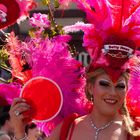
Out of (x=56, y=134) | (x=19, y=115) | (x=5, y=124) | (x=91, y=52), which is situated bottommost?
(x=5, y=124)

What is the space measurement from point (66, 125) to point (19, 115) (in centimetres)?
32

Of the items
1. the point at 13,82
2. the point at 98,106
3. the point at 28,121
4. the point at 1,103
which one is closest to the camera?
the point at 98,106

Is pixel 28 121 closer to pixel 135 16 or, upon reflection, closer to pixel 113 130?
pixel 113 130

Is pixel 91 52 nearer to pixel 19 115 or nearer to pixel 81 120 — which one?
pixel 81 120

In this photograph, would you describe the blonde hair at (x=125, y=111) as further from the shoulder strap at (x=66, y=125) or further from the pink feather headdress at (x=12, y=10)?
the pink feather headdress at (x=12, y=10)

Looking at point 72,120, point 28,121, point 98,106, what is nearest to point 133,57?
point 98,106

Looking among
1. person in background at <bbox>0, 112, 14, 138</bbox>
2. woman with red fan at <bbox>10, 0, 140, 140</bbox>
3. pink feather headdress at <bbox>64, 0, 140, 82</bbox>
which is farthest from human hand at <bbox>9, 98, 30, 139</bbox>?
person in background at <bbox>0, 112, 14, 138</bbox>

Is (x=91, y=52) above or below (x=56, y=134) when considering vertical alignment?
above

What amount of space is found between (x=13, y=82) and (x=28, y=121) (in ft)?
1.53

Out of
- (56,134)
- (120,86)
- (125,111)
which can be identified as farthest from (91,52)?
(56,134)

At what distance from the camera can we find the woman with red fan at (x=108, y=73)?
10.1ft

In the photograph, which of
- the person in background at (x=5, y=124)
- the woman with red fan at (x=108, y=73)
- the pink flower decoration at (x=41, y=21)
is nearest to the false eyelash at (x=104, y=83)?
the woman with red fan at (x=108, y=73)

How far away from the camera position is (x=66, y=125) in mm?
3229

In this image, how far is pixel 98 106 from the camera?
3.09 metres
